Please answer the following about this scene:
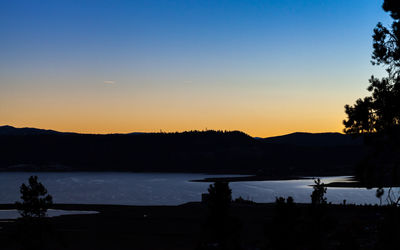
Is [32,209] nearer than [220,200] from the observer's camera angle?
No

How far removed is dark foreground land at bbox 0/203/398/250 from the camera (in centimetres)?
2811

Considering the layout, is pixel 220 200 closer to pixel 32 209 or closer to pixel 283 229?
pixel 283 229

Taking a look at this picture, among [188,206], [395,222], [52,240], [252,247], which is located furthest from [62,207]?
[395,222]

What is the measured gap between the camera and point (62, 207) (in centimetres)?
9956

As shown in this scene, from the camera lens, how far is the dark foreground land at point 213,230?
28.1 m

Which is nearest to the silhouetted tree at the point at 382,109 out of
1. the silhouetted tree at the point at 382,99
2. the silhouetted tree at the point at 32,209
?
the silhouetted tree at the point at 382,99

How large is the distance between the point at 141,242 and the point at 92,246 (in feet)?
17.0

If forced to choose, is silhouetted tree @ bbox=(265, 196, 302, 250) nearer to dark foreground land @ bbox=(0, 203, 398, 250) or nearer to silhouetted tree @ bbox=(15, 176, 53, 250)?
dark foreground land @ bbox=(0, 203, 398, 250)

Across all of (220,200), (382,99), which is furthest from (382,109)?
(220,200)

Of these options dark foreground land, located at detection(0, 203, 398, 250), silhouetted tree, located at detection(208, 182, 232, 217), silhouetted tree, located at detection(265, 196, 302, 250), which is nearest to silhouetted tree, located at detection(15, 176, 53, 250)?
dark foreground land, located at detection(0, 203, 398, 250)

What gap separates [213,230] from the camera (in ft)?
99.8

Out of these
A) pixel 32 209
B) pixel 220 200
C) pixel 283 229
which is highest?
pixel 220 200

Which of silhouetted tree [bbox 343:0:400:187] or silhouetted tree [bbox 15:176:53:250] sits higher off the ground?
silhouetted tree [bbox 343:0:400:187]

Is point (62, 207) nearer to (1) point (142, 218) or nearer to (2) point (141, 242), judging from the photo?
(1) point (142, 218)
